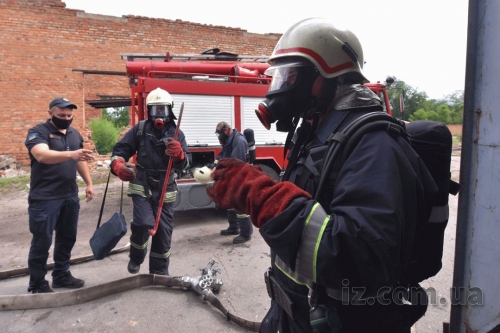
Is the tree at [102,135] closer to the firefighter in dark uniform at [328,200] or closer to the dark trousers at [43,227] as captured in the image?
the dark trousers at [43,227]

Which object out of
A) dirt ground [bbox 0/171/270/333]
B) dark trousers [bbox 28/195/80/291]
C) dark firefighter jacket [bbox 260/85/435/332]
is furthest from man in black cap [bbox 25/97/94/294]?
dark firefighter jacket [bbox 260/85/435/332]

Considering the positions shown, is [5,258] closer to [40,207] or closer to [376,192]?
[40,207]

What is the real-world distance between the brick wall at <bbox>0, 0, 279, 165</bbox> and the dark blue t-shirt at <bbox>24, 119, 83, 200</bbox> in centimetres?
992

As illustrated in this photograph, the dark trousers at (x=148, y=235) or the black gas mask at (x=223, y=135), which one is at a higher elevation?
the black gas mask at (x=223, y=135)

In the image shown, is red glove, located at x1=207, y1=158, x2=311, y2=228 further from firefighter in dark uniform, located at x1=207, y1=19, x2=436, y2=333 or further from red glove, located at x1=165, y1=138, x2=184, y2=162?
red glove, located at x1=165, y1=138, x2=184, y2=162

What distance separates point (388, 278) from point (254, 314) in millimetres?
2355

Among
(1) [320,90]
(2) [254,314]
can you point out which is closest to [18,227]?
(2) [254,314]

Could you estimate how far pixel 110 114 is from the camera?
82.5 ft

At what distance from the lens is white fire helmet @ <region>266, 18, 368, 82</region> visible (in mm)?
1290

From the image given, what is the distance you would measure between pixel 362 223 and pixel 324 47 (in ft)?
2.29

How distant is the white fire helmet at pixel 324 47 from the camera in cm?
129

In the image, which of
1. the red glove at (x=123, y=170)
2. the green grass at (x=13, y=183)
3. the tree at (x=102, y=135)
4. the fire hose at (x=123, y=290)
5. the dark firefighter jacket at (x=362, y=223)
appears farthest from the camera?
the tree at (x=102, y=135)

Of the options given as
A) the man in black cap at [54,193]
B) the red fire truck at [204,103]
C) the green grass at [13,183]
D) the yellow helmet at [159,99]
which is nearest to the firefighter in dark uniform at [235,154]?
the red fire truck at [204,103]

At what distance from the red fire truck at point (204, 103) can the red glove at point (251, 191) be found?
15.6ft
